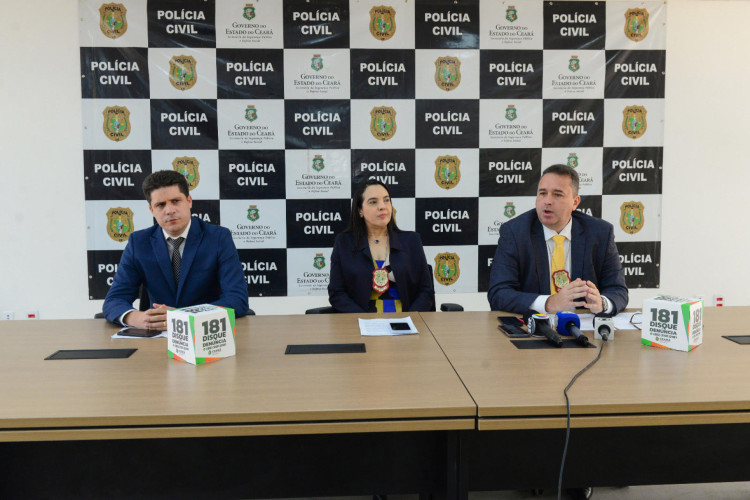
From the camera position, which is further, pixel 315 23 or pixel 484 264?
pixel 484 264

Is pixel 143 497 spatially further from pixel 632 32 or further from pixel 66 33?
pixel 632 32

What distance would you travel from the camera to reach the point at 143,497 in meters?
1.33

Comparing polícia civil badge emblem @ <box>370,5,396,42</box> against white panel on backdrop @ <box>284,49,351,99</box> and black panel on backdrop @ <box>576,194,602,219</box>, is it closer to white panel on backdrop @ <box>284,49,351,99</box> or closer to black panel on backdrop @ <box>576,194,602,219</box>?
white panel on backdrop @ <box>284,49,351,99</box>

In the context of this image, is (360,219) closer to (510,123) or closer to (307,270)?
(307,270)

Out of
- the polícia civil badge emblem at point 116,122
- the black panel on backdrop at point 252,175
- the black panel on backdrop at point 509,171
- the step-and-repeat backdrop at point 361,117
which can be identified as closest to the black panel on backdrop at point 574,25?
the step-and-repeat backdrop at point 361,117

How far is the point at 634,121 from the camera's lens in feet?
Answer: 11.7

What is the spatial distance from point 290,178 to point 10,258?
180 centimetres

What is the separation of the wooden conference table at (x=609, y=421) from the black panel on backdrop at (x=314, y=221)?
2046 millimetres

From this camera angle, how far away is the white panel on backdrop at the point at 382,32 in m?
3.38

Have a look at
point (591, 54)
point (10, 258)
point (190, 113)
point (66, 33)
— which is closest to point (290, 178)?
point (190, 113)

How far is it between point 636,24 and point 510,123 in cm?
102

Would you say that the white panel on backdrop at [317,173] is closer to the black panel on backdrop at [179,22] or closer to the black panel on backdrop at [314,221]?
the black panel on backdrop at [314,221]

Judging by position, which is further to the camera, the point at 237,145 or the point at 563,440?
the point at 237,145

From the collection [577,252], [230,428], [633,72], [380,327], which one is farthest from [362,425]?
[633,72]
